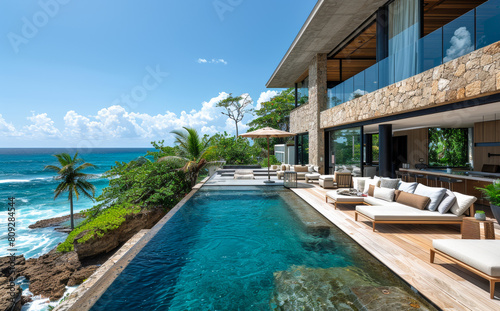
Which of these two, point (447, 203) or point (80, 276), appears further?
point (80, 276)

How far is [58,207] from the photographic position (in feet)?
78.5

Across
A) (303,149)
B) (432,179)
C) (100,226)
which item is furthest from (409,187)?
(303,149)

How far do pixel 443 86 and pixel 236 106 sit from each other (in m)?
35.2

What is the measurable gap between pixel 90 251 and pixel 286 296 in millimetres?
7942

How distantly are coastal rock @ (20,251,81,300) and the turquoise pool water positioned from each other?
13.6ft

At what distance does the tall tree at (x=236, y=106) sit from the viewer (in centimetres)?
3969

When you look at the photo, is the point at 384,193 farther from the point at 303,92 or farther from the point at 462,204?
the point at 303,92

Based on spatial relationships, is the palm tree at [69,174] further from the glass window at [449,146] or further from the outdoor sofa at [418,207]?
the glass window at [449,146]

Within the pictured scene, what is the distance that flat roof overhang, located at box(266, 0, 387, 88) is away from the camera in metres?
9.00

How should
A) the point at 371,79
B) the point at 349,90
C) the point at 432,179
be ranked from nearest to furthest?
the point at 432,179, the point at 371,79, the point at 349,90

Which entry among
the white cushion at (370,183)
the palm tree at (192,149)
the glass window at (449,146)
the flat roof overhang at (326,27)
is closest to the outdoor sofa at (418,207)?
the white cushion at (370,183)

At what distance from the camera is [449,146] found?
13.8m

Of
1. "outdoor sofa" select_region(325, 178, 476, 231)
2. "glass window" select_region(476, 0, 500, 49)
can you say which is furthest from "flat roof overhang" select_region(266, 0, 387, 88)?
"outdoor sofa" select_region(325, 178, 476, 231)

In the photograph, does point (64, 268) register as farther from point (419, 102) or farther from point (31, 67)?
point (31, 67)
